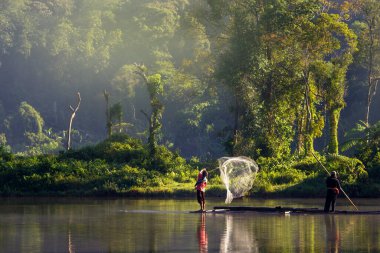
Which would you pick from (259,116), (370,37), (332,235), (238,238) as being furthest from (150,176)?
(238,238)

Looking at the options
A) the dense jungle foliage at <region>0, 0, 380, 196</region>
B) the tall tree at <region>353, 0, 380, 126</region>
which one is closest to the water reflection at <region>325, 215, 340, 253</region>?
the dense jungle foliage at <region>0, 0, 380, 196</region>

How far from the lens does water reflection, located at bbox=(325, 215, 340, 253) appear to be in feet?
72.5

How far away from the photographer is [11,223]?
30391mm

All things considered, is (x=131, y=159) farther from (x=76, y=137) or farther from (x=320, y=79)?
(x=76, y=137)

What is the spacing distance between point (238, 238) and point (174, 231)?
118 inches

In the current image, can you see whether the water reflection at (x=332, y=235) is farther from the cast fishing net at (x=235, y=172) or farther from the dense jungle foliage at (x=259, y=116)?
the dense jungle foliage at (x=259, y=116)

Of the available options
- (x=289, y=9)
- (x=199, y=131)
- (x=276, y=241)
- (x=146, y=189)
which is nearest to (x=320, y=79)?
(x=289, y=9)

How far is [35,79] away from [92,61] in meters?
10.5

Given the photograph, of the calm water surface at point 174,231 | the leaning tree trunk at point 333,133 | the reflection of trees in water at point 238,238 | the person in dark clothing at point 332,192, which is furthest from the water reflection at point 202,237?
the leaning tree trunk at point 333,133

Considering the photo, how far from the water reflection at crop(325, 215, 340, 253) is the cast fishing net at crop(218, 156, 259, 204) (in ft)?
22.3

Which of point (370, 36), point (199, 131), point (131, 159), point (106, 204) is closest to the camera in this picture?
point (106, 204)

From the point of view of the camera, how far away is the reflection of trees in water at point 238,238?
22.1 m

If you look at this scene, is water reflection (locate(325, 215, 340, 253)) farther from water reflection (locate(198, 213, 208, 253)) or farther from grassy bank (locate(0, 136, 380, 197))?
grassy bank (locate(0, 136, 380, 197))

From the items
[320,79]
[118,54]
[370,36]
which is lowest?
[320,79]
